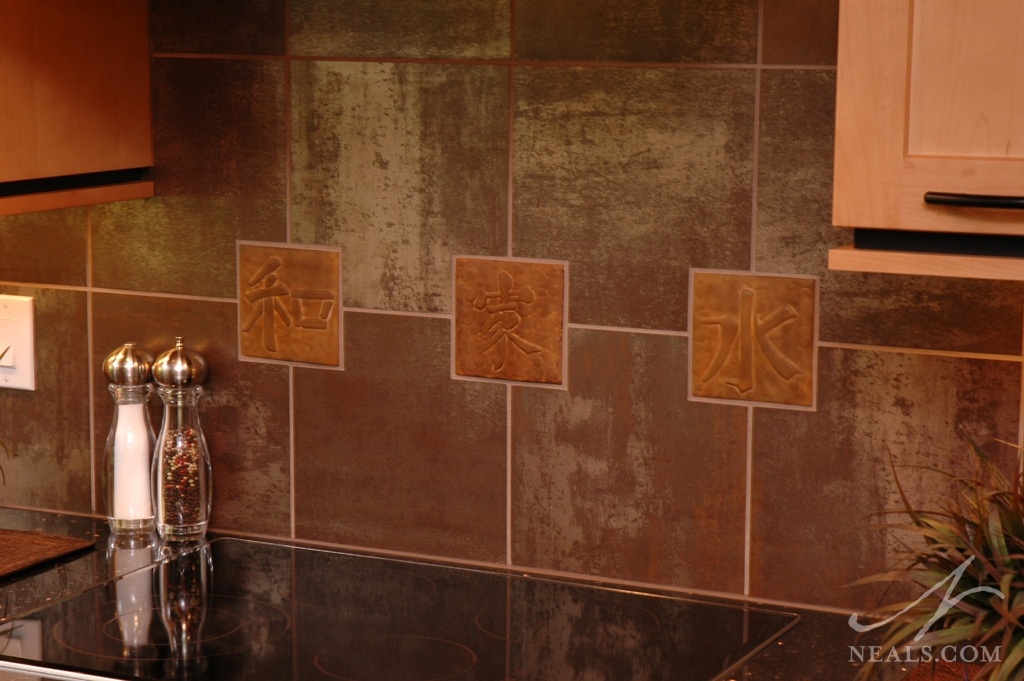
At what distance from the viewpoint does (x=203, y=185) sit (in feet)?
6.24

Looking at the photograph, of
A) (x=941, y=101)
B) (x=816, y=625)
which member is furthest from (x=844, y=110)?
(x=816, y=625)

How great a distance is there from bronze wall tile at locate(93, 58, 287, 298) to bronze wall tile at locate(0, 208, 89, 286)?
0.11 feet

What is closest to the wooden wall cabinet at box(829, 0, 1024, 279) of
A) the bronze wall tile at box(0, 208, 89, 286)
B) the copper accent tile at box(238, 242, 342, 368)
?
the copper accent tile at box(238, 242, 342, 368)

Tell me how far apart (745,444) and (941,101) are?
1.87 ft

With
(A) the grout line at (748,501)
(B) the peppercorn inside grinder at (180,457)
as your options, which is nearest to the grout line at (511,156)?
(A) the grout line at (748,501)

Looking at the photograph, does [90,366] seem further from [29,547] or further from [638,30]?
[638,30]

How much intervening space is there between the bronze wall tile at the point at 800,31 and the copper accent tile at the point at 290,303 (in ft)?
2.13

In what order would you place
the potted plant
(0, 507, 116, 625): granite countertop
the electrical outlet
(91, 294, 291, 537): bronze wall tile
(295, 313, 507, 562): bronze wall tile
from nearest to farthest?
the potted plant → (0, 507, 116, 625): granite countertop → (295, 313, 507, 562): bronze wall tile → (91, 294, 291, 537): bronze wall tile → the electrical outlet

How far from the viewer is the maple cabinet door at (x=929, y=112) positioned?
3.91ft

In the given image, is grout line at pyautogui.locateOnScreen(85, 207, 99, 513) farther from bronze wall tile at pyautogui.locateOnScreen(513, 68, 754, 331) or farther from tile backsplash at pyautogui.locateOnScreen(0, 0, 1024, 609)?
bronze wall tile at pyautogui.locateOnScreen(513, 68, 754, 331)

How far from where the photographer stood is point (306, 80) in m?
1.82

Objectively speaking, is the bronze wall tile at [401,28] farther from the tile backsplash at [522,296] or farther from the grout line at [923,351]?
the grout line at [923,351]

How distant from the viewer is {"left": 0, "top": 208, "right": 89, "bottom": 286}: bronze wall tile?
1.99 metres

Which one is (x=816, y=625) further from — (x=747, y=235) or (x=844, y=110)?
(x=844, y=110)
